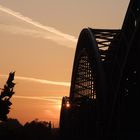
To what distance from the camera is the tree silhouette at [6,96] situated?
61062 millimetres

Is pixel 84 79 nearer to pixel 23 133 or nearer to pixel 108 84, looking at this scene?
pixel 108 84

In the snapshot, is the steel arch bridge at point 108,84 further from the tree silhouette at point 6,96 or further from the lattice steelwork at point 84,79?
the tree silhouette at point 6,96

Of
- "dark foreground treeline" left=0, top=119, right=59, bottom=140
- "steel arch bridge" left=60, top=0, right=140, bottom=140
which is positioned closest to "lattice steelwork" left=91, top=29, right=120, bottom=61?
"steel arch bridge" left=60, top=0, right=140, bottom=140

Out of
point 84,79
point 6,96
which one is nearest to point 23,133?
point 6,96

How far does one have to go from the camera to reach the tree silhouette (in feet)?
200

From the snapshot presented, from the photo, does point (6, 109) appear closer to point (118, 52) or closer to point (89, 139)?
point (89, 139)

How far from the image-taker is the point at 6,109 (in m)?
65.8

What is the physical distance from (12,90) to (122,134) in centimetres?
3297

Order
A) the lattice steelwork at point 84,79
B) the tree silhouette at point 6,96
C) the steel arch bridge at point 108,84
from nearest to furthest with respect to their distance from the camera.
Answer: the steel arch bridge at point 108,84, the lattice steelwork at point 84,79, the tree silhouette at point 6,96

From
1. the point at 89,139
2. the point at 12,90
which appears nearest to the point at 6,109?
the point at 12,90

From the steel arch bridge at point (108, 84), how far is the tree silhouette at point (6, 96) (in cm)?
746

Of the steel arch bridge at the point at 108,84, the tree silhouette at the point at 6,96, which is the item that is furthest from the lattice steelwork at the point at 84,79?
the tree silhouette at the point at 6,96

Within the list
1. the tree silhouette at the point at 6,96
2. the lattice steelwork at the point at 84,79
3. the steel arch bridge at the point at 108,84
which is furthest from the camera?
the tree silhouette at the point at 6,96

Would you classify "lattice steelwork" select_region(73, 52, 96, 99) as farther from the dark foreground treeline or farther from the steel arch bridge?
the dark foreground treeline
